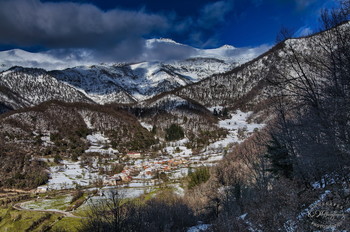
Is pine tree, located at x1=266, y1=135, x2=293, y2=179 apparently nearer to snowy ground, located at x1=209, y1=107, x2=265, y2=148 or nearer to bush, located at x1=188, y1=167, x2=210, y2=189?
bush, located at x1=188, y1=167, x2=210, y2=189

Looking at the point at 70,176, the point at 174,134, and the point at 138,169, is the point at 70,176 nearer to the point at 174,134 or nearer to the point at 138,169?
the point at 138,169

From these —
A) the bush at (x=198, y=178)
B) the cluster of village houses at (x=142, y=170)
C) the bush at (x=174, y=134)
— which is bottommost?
the bush at (x=198, y=178)

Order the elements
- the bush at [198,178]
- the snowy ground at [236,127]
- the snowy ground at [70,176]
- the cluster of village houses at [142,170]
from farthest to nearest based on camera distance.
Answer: the snowy ground at [236,127] → the cluster of village houses at [142,170] → the snowy ground at [70,176] → the bush at [198,178]

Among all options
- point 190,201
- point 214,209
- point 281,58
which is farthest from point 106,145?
point 281,58

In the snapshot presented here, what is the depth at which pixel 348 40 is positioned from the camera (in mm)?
8195

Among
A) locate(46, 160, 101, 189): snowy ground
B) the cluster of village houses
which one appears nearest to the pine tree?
the cluster of village houses

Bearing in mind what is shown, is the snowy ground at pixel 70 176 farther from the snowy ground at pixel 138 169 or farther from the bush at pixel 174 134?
the bush at pixel 174 134

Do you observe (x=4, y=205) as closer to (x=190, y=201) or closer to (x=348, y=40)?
A: (x=190, y=201)

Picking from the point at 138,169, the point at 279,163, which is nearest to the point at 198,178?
the point at 138,169

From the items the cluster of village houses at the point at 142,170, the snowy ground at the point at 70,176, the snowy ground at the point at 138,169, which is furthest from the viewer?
the cluster of village houses at the point at 142,170

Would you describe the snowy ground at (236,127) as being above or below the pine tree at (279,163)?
above

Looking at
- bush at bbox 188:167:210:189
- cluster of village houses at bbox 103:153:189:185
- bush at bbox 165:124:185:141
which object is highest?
bush at bbox 165:124:185:141

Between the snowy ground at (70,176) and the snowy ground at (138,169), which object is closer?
the snowy ground at (70,176)

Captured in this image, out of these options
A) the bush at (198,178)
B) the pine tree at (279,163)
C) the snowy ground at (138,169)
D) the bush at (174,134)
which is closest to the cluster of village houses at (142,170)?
the snowy ground at (138,169)
